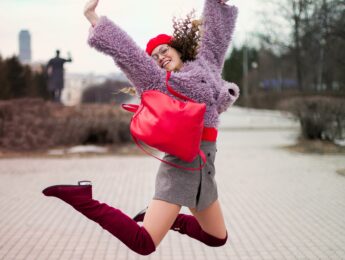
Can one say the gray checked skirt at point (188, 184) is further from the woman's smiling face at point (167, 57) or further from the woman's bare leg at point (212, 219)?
the woman's smiling face at point (167, 57)

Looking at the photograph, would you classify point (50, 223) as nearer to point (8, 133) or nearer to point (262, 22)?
point (8, 133)

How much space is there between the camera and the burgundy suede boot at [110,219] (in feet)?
9.00

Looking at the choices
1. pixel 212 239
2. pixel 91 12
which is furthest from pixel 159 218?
pixel 91 12

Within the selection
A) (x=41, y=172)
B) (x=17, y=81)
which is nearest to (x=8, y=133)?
(x=41, y=172)

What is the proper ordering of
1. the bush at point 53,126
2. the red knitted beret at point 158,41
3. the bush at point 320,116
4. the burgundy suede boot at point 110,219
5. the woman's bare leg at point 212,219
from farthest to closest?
the bush at point 320,116, the bush at point 53,126, the red knitted beret at point 158,41, the woman's bare leg at point 212,219, the burgundy suede boot at point 110,219

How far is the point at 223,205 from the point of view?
6879mm

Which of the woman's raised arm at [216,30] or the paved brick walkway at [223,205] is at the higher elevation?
the woman's raised arm at [216,30]

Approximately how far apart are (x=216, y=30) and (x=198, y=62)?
284 mm

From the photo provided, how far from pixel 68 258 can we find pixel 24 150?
9.82 m

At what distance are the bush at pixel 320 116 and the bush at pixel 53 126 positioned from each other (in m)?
4.99

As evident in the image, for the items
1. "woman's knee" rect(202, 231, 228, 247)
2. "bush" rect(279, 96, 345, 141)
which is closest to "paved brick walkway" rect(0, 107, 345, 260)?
"woman's knee" rect(202, 231, 228, 247)

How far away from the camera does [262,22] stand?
2766 cm

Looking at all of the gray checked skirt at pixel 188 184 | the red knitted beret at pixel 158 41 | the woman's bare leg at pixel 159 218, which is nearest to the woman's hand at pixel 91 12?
the red knitted beret at pixel 158 41

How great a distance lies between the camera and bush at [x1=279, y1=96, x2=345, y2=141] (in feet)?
46.1
